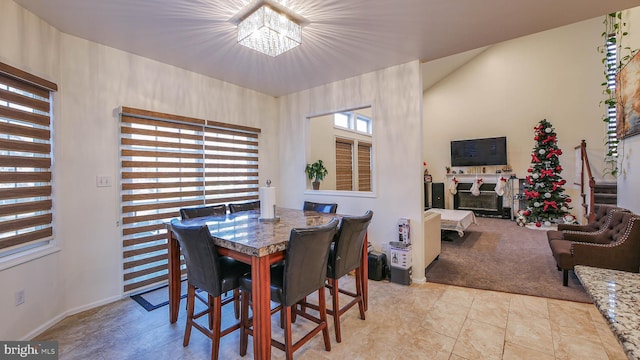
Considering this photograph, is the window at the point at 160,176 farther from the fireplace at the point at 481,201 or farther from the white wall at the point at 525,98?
the white wall at the point at 525,98

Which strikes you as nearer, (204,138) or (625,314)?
(625,314)

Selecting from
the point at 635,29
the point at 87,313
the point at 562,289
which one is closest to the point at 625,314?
the point at 562,289

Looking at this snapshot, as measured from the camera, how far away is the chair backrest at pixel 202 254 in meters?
1.67

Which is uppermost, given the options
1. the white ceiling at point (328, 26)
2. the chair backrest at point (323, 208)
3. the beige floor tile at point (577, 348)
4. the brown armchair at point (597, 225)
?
the white ceiling at point (328, 26)

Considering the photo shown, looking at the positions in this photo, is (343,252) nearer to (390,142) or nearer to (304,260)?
(304,260)

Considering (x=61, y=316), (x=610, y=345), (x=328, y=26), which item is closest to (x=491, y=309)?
(x=610, y=345)

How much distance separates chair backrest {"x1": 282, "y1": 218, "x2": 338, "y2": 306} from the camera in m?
1.59

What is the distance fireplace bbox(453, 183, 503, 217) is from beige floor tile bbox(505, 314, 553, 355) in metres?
5.88

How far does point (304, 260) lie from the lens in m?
1.67

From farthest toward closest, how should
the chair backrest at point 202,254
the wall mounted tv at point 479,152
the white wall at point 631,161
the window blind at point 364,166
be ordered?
the wall mounted tv at point 479,152, the window blind at point 364,166, the white wall at point 631,161, the chair backrest at point 202,254

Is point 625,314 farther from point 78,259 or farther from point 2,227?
point 78,259

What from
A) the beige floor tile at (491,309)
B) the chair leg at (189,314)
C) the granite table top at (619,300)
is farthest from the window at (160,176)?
the granite table top at (619,300)

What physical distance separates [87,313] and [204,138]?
225 cm

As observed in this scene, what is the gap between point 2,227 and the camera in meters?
1.97
